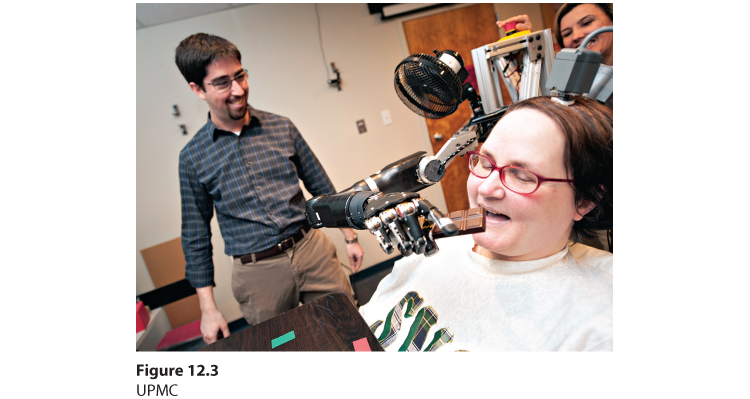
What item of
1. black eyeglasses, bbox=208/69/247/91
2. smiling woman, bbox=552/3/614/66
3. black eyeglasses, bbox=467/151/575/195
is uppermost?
black eyeglasses, bbox=208/69/247/91

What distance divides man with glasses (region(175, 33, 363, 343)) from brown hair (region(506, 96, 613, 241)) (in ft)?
4.34

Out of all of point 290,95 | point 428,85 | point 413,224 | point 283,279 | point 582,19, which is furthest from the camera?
point 290,95

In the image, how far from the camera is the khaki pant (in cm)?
186

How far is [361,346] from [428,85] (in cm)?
75

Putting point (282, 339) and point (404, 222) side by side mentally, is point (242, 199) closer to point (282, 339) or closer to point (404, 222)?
point (282, 339)

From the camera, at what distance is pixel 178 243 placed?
326 cm

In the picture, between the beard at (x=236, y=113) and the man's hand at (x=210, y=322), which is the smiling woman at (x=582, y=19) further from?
the man's hand at (x=210, y=322)

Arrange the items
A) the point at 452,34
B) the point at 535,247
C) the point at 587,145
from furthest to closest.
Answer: the point at 452,34 → the point at 535,247 → the point at 587,145

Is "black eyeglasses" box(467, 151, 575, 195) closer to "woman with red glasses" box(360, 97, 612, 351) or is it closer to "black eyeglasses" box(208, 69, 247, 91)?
"woman with red glasses" box(360, 97, 612, 351)

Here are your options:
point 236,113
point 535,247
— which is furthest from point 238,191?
point 535,247

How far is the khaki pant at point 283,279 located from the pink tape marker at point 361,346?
86 cm

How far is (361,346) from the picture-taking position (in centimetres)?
98

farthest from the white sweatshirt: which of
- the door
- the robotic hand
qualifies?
the door
